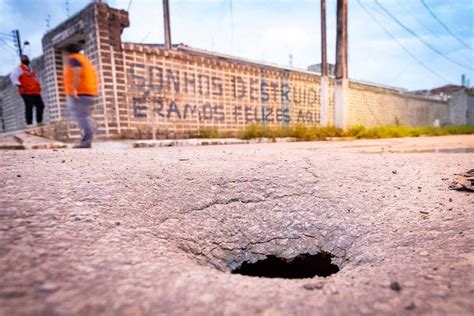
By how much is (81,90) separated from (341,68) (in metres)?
7.09

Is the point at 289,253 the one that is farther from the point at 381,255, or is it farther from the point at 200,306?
the point at 200,306

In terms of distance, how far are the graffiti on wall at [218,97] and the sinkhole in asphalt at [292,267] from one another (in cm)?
597

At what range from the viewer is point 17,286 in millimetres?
667

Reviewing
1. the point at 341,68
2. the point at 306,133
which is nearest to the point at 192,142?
the point at 306,133

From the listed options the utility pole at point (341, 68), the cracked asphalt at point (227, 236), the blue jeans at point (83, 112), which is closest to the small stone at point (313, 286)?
the cracked asphalt at point (227, 236)

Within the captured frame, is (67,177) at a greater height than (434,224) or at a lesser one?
greater

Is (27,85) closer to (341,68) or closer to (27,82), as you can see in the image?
(27,82)

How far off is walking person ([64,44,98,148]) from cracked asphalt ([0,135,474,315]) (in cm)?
261

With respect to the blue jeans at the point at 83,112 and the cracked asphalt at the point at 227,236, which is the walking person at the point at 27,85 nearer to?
the blue jeans at the point at 83,112

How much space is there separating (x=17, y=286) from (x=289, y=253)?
3.60 ft

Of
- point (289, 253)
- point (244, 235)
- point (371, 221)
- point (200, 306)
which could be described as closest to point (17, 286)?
point (200, 306)

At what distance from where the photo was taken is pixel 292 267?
140cm

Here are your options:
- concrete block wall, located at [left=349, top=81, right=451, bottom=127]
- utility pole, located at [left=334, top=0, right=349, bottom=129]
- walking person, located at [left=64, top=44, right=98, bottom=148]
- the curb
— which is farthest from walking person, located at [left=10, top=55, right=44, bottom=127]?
concrete block wall, located at [left=349, top=81, right=451, bottom=127]

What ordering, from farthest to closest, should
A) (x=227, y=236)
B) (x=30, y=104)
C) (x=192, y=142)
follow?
(x=30, y=104) < (x=192, y=142) < (x=227, y=236)
